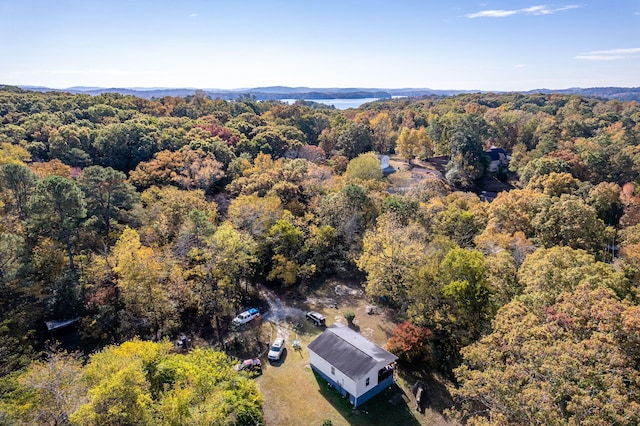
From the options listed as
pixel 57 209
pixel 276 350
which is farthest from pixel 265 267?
pixel 57 209

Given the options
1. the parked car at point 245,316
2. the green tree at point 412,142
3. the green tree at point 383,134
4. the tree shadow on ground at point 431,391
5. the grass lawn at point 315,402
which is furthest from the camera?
the green tree at point 383,134

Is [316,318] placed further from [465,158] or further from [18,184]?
[465,158]

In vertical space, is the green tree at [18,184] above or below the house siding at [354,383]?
above

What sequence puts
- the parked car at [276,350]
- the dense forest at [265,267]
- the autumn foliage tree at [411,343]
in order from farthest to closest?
the parked car at [276,350], the autumn foliage tree at [411,343], the dense forest at [265,267]

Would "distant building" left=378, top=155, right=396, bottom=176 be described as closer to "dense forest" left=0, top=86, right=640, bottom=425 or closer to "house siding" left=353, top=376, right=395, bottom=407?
"dense forest" left=0, top=86, right=640, bottom=425

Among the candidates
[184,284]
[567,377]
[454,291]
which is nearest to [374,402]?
[454,291]

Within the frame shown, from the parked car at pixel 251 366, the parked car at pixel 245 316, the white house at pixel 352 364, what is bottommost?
the parked car at pixel 251 366

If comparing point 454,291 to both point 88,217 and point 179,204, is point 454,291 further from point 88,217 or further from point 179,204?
point 88,217

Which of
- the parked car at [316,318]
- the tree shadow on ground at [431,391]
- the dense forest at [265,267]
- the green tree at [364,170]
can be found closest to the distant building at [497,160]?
the dense forest at [265,267]

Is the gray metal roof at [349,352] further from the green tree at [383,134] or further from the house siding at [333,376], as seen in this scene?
the green tree at [383,134]
